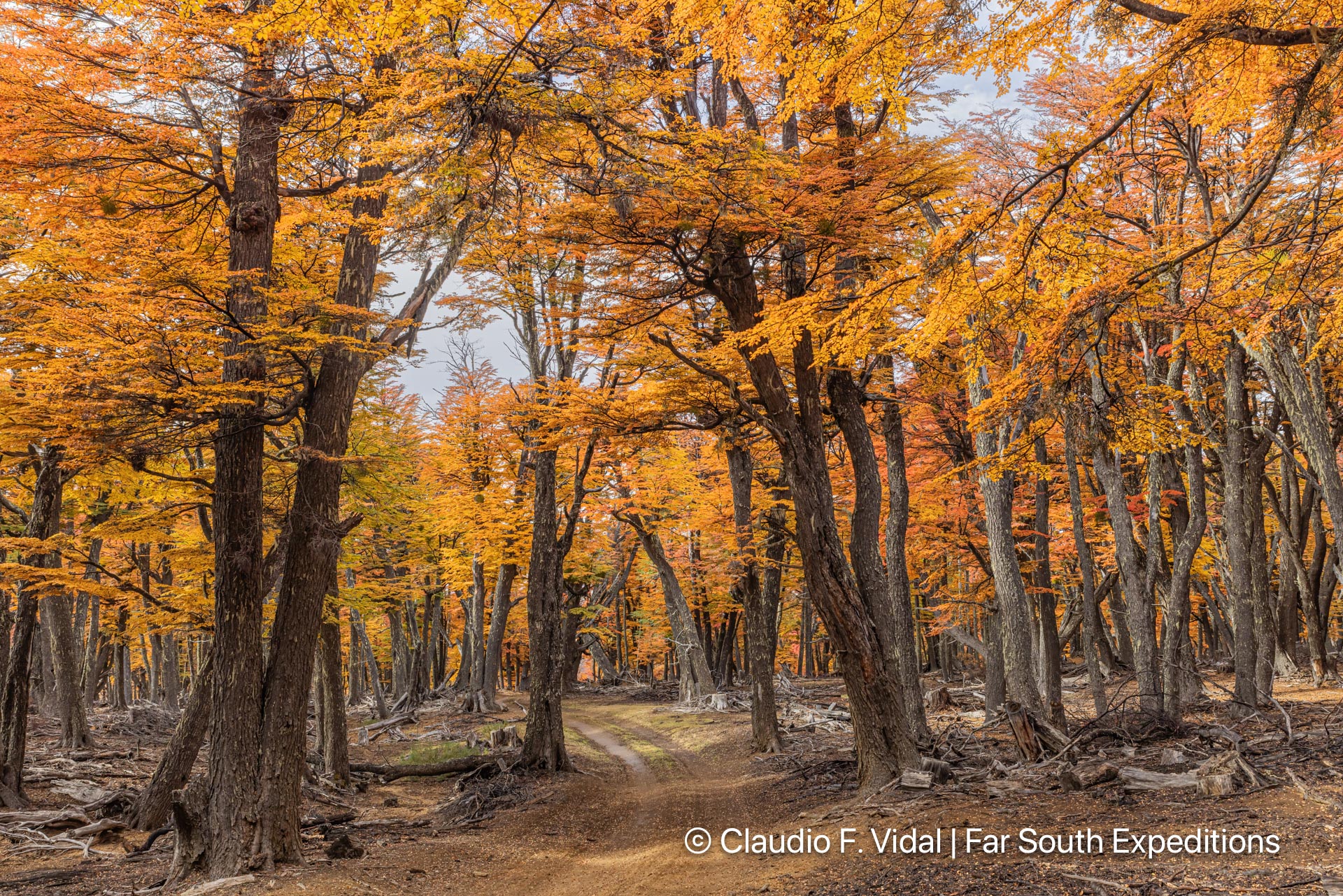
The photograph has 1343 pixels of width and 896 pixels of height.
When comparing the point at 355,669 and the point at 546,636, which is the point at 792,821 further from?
the point at 355,669

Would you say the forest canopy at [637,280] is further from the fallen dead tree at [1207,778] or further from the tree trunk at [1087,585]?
the fallen dead tree at [1207,778]

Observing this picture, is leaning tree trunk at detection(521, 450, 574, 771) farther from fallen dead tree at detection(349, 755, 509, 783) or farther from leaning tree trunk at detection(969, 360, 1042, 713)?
leaning tree trunk at detection(969, 360, 1042, 713)

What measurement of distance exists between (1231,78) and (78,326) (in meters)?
9.76

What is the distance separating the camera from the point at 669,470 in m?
18.5

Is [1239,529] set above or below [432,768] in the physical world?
above

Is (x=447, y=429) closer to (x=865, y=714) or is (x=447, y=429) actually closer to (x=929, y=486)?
(x=929, y=486)

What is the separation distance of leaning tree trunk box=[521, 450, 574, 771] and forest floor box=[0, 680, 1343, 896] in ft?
2.30

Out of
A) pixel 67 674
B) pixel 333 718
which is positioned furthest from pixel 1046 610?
pixel 67 674

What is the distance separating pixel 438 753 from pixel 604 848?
688 centimetres

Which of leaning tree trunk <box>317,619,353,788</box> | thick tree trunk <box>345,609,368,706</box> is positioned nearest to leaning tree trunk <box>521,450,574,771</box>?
leaning tree trunk <box>317,619,353,788</box>

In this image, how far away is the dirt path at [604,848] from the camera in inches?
270

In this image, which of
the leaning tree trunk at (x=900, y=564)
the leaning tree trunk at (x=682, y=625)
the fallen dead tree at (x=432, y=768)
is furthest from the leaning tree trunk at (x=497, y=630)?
the leaning tree trunk at (x=900, y=564)

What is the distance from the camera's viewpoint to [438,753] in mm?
14477

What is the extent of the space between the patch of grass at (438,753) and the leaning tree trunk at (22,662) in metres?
5.47
